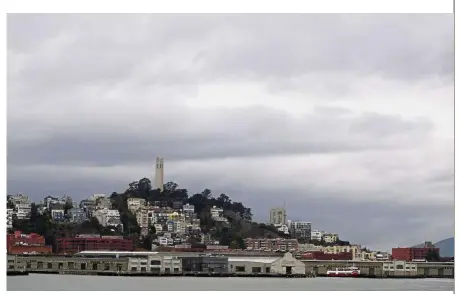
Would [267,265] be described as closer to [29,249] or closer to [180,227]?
[180,227]

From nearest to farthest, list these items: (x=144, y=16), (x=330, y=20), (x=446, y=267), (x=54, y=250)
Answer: (x=144, y=16), (x=330, y=20), (x=446, y=267), (x=54, y=250)

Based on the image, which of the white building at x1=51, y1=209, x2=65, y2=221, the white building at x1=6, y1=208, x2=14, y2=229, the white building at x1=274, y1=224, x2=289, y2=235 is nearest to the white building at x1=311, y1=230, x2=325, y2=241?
the white building at x1=274, y1=224, x2=289, y2=235

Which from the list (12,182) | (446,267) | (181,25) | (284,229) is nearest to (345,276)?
(284,229)

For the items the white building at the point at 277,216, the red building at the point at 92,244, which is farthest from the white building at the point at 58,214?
the white building at the point at 277,216

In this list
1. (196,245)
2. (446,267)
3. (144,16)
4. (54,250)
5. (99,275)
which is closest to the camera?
(144,16)

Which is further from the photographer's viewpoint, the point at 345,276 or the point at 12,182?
the point at 345,276

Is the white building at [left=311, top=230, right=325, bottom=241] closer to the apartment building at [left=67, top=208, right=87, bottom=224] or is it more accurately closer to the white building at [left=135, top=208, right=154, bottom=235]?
the white building at [left=135, top=208, right=154, bottom=235]

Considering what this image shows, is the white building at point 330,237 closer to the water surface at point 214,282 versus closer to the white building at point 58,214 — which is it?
the water surface at point 214,282
